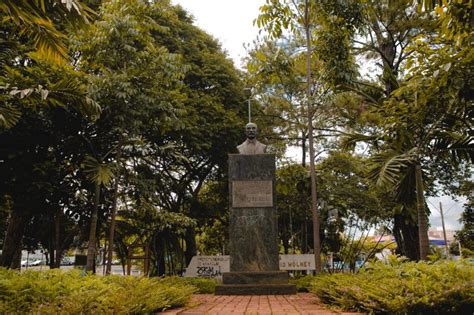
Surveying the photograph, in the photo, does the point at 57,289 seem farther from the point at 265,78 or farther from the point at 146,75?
the point at 265,78

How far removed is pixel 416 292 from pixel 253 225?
4778 mm

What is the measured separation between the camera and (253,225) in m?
8.49

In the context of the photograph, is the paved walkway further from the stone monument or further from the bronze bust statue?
the bronze bust statue

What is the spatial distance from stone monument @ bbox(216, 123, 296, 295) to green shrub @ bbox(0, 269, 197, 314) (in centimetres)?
312

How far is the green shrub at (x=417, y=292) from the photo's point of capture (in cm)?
381

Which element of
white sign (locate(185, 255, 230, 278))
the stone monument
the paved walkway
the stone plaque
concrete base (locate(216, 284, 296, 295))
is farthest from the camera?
white sign (locate(185, 255, 230, 278))

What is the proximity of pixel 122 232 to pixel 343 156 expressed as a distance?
950 cm

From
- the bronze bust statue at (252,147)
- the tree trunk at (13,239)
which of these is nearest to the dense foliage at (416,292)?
the bronze bust statue at (252,147)

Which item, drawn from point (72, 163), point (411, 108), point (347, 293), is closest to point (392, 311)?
point (347, 293)

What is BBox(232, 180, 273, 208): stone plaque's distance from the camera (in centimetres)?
856

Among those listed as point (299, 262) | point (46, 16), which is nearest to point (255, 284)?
point (299, 262)

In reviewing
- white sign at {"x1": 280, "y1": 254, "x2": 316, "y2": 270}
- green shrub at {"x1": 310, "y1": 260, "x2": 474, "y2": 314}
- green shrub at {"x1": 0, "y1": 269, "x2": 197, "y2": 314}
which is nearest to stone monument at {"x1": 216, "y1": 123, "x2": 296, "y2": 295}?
green shrub at {"x1": 0, "y1": 269, "x2": 197, "y2": 314}

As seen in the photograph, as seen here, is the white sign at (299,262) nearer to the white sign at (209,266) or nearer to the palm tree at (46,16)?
the white sign at (209,266)

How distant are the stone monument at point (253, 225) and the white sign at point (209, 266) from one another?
524 centimetres
